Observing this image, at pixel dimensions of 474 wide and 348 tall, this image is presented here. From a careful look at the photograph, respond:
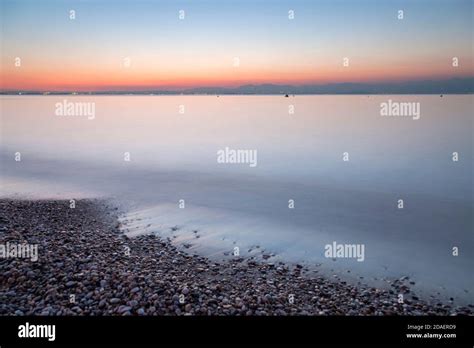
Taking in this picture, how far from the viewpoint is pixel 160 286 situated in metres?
7.45

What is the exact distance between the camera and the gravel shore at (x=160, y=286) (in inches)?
270

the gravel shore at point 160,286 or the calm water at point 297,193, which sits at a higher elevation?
the calm water at point 297,193

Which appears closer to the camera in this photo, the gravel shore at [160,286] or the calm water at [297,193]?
the gravel shore at [160,286]

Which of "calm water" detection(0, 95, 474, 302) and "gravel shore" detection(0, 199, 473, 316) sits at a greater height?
"calm water" detection(0, 95, 474, 302)

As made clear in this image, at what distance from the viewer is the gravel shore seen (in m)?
6.85

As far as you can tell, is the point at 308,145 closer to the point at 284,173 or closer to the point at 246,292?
the point at 284,173

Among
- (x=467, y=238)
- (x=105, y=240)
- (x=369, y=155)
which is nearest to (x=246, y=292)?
(x=105, y=240)

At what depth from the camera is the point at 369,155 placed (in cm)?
2497

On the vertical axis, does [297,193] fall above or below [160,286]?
above

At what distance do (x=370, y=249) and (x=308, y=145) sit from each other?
2021 centimetres

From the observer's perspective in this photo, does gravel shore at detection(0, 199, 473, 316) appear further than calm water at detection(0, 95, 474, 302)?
No

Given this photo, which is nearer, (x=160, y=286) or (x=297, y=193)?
(x=160, y=286)
